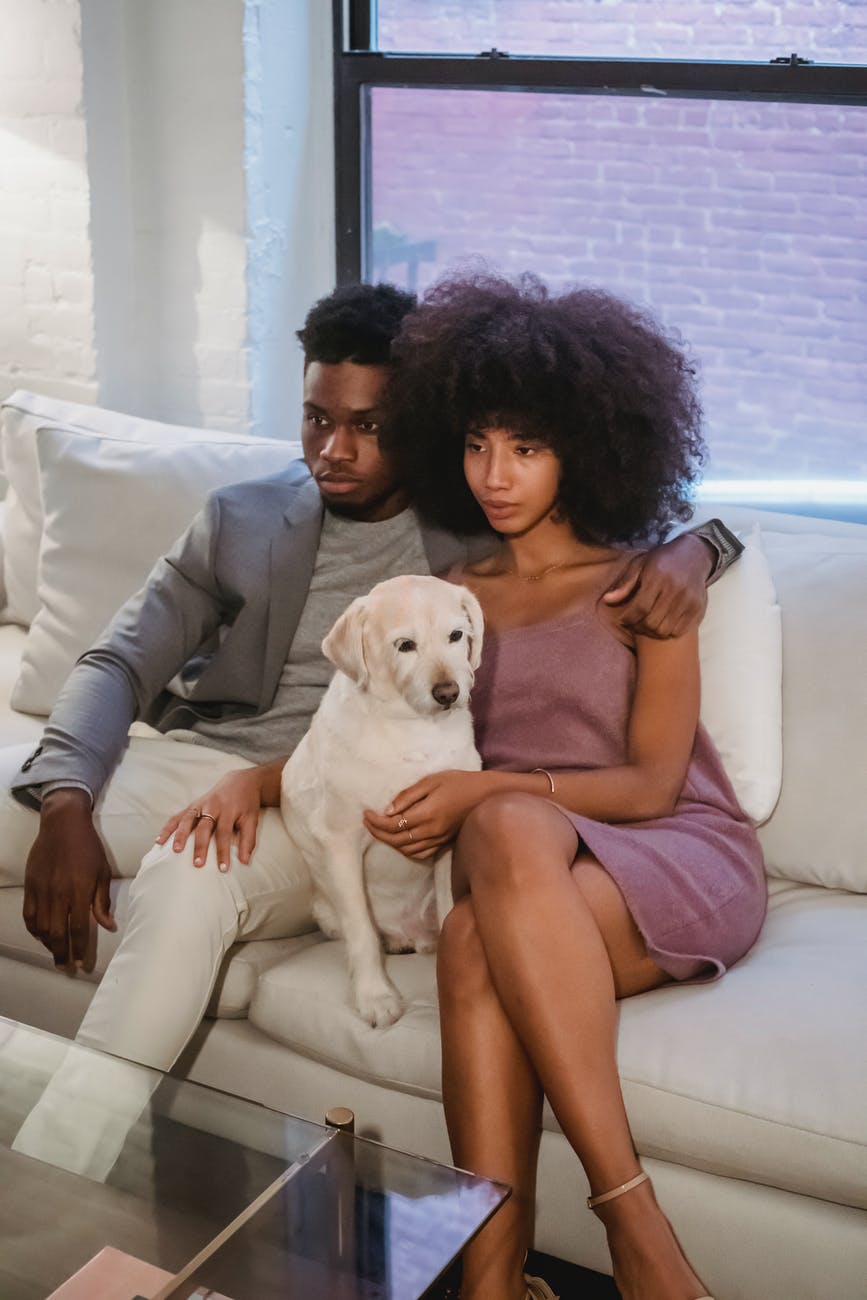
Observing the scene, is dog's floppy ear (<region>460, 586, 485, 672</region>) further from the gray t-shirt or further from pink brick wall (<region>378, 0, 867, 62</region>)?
pink brick wall (<region>378, 0, 867, 62</region>)

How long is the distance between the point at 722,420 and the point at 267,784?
1.84m

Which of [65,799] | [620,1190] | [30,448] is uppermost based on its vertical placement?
[30,448]

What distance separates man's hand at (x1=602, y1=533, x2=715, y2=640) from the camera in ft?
6.23

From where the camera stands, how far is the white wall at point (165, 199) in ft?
10.3

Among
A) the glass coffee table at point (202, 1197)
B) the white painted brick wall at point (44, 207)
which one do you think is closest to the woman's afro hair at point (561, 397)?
the glass coffee table at point (202, 1197)

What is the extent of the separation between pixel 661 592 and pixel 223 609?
743mm

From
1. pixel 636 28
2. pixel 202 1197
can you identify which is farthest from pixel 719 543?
pixel 636 28

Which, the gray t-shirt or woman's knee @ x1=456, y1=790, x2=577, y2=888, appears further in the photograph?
the gray t-shirt

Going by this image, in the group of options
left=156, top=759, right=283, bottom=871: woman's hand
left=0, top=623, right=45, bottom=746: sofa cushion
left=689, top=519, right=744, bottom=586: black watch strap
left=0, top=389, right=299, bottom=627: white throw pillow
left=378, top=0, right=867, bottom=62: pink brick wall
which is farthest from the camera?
left=378, top=0, right=867, bottom=62: pink brick wall

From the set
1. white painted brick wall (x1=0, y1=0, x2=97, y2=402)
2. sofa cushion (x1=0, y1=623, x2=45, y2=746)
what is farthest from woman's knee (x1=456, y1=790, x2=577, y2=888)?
white painted brick wall (x1=0, y1=0, x2=97, y2=402)

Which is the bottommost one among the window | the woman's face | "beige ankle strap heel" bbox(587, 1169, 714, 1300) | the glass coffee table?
"beige ankle strap heel" bbox(587, 1169, 714, 1300)

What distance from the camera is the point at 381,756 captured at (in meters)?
1.77

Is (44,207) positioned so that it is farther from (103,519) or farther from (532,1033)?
(532,1033)

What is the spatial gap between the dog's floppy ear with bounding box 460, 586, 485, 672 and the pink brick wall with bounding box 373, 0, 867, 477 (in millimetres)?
1682
